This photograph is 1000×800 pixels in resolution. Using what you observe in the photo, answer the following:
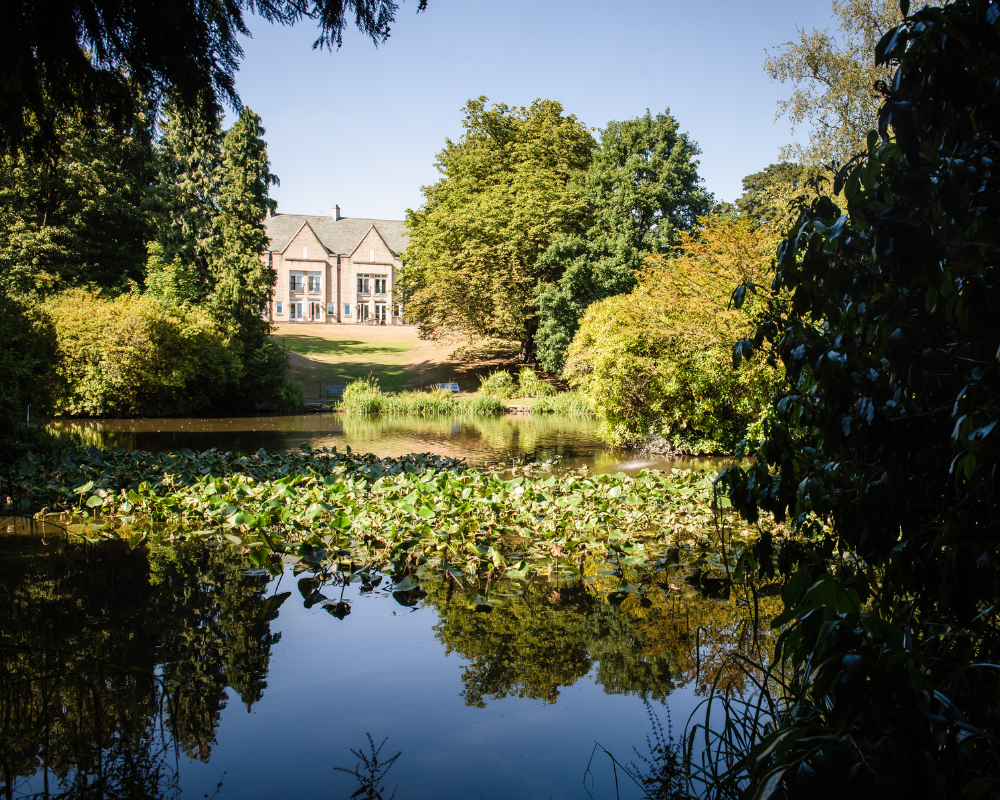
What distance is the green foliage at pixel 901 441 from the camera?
5.33 feet

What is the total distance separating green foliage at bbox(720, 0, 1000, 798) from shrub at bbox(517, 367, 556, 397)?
28582mm

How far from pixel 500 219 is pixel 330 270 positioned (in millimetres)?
34070

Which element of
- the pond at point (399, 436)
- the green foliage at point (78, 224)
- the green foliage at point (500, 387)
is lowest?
the pond at point (399, 436)

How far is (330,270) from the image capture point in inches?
2499

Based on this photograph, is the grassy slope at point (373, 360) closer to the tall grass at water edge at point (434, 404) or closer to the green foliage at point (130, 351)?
the tall grass at water edge at point (434, 404)

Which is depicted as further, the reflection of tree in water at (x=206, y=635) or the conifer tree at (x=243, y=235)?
the conifer tree at (x=243, y=235)

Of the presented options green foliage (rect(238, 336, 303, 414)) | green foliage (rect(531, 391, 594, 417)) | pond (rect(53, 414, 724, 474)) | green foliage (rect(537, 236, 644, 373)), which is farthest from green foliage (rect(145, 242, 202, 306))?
green foliage (rect(537, 236, 644, 373))

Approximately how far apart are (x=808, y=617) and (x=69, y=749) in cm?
308

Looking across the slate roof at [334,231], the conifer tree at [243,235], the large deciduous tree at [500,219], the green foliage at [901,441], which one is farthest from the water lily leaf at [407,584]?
the slate roof at [334,231]

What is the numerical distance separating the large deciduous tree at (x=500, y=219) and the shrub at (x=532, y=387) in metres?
3.30

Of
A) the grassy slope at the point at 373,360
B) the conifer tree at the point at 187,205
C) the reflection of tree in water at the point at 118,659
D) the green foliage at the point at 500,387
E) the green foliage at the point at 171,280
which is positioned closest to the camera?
the reflection of tree in water at the point at 118,659

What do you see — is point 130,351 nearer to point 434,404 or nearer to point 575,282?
point 434,404

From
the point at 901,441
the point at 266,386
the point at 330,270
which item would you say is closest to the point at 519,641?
the point at 901,441

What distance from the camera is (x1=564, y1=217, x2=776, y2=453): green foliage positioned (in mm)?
13430
